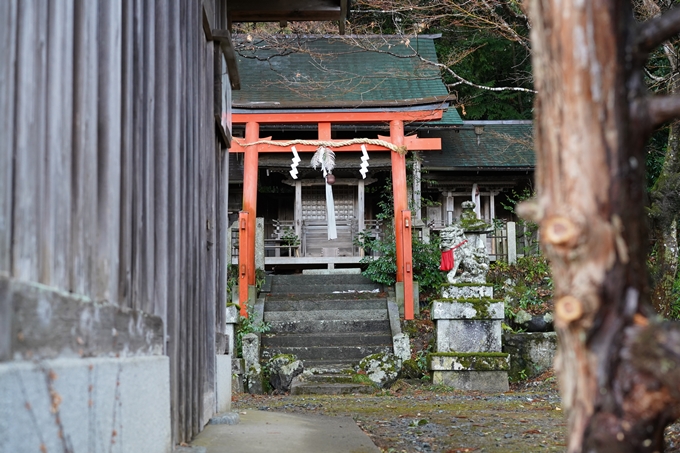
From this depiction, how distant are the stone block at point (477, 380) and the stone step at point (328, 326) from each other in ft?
7.79

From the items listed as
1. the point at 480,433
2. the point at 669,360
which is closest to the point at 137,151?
the point at 669,360

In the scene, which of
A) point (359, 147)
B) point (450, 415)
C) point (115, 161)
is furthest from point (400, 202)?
point (115, 161)

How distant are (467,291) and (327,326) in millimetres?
2907

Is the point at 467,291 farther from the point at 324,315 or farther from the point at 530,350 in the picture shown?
the point at 324,315

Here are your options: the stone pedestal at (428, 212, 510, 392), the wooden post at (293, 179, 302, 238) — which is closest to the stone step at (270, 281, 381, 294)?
the wooden post at (293, 179, 302, 238)

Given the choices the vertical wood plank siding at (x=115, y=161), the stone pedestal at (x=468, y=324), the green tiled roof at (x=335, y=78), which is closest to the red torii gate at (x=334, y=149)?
the green tiled roof at (x=335, y=78)

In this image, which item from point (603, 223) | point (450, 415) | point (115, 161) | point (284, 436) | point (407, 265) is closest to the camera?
point (603, 223)

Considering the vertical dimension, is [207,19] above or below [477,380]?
above

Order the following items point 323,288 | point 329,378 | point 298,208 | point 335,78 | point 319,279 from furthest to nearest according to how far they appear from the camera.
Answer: point 335,78 → point 298,208 → point 319,279 → point 323,288 → point 329,378

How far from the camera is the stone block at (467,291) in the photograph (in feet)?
40.3

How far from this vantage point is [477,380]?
38.5 feet

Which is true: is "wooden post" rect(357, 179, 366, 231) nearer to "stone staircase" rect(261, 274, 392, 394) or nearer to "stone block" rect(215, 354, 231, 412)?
"stone staircase" rect(261, 274, 392, 394)

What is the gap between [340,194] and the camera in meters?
20.4

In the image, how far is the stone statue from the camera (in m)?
12.6
